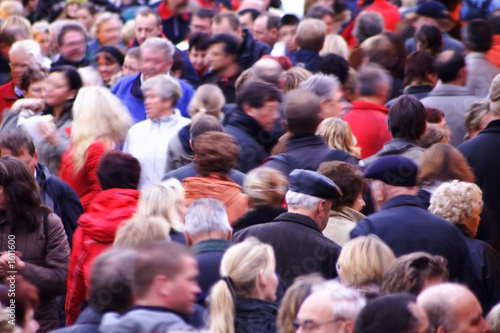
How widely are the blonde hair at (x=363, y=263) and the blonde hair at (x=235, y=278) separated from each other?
1.29ft

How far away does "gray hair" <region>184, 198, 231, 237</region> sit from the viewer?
543 cm

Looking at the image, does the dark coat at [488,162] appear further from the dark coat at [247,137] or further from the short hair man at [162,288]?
the short hair man at [162,288]

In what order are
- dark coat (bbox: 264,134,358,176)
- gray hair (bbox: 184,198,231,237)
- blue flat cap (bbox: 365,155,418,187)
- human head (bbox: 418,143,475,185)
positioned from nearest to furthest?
gray hair (bbox: 184,198,231,237) → blue flat cap (bbox: 365,155,418,187) → human head (bbox: 418,143,475,185) → dark coat (bbox: 264,134,358,176)

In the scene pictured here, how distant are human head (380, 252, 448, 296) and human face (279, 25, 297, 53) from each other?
7148 mm

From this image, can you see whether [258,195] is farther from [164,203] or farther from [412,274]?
[412,274]

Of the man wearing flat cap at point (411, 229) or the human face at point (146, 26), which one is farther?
the human face at point (146, 26)

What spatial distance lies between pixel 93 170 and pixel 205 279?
92.2 inches

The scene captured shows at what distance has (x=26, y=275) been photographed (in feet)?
19.7

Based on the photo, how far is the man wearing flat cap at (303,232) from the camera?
5.58 m

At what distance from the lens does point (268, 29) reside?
477 inches

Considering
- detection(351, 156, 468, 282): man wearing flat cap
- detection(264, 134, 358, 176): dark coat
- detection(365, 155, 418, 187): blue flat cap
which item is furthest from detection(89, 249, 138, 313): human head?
detection(264, 134, 358, 176): dark coat

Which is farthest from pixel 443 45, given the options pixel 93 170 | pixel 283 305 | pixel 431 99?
pixel 283 305

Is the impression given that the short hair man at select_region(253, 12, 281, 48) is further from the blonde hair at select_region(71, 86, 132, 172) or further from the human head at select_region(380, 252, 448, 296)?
the human head at select_region(380, 252, 448, 296)

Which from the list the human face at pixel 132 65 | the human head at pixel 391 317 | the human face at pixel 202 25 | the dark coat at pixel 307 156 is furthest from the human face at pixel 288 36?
the human head at pixel 391 317
